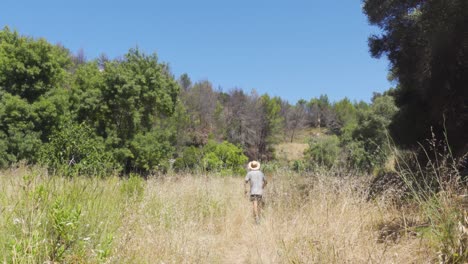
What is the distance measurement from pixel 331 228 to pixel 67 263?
222cm

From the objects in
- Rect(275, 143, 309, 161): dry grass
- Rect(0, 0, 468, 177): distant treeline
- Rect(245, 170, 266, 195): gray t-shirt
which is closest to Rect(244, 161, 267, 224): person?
Rect(245, 170, 266, 195): gray t-shirt

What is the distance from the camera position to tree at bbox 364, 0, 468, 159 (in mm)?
7148

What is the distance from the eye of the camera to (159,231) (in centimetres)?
361

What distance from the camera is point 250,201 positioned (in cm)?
744

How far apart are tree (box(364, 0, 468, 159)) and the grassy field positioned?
451cm

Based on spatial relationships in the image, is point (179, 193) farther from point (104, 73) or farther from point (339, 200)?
point (104, 73)

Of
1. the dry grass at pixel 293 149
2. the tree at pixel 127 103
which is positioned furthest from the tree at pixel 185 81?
the tree at pixel 127 103

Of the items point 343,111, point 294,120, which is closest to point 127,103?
point 294,120

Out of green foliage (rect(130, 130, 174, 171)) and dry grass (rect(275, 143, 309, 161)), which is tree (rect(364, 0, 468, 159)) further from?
dry grass (rect(275, 143, 309, 161))

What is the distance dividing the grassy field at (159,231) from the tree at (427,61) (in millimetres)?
4506

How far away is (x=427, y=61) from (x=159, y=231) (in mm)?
7435

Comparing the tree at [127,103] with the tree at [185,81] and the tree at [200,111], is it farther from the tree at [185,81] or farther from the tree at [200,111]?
the tree at [185,81]

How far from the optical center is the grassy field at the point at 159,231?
244 centimetres

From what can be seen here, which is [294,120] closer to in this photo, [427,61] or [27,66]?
[27,66]
